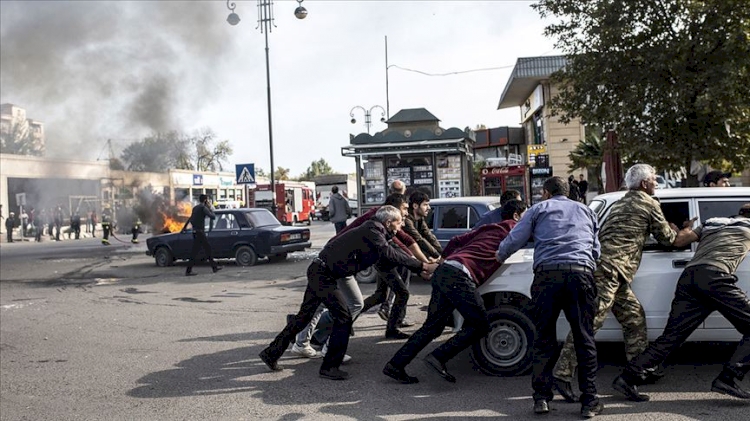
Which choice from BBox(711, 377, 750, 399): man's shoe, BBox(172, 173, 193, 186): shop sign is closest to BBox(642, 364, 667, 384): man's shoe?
BBox(711, 377, 750, 399): man's shoe

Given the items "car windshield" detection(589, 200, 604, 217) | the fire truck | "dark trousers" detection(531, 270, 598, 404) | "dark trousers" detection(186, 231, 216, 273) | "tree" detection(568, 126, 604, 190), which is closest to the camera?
"dark trousers" detection(531, 270, 598, 404)

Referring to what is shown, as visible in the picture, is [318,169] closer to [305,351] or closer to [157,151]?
[157,151]

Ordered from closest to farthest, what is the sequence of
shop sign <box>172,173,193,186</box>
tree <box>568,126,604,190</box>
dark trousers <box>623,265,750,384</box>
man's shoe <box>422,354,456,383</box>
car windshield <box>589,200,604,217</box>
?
dark trousers <box>623,265,750,384</box>
man's shoe <box>422,354,456,383</box>
car windshield <box>589,200,604,217</box>
tree <box>568,126,604,190</box>
shop sign <box>172,173,193,186</box>

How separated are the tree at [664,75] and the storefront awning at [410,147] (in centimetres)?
472

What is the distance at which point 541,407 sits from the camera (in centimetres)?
491

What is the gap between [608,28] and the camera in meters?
12.7

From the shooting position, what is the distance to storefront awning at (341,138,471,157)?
18391mm

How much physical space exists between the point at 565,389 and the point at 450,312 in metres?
1.12

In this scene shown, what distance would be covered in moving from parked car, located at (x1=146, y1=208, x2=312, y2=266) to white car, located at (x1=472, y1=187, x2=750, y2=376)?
11.1m

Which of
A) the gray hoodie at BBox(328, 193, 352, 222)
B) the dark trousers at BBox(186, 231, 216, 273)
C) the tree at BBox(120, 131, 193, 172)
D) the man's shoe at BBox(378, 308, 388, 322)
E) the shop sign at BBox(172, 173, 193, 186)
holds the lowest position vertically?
the man's shoe at BBox(378, 308, 388, 322)

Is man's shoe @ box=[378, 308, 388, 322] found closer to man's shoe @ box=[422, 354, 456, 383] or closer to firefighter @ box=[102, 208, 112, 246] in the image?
man's shoe @ box=[422, 354, 456, 383]

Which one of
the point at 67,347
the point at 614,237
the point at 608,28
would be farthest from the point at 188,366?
the point at 608,28

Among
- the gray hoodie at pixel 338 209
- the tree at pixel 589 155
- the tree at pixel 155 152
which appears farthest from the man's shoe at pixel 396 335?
the tree at pixel 155 152

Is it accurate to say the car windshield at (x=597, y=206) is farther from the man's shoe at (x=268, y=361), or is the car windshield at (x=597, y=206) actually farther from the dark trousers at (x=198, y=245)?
the dark trousers at (x=198, y=245)
